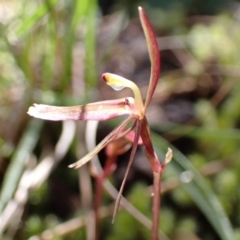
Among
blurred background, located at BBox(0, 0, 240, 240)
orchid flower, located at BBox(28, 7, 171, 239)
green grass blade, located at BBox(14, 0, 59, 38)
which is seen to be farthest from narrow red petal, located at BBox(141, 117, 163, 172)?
green grass blade, located at BBox(14, 0, 59, 38)

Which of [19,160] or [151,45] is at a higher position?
[151,45]

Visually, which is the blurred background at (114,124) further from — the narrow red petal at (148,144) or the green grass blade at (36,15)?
the narrow red petal at (148,144)

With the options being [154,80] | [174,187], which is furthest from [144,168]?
[154,80]

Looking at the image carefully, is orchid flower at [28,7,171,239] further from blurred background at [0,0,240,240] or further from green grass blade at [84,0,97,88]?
green grass blade at [84,0,97,88]

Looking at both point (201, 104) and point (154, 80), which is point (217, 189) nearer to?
point (201, 104)

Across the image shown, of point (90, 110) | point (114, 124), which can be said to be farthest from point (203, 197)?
point (90, 110)

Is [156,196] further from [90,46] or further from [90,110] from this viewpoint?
[90,46]
